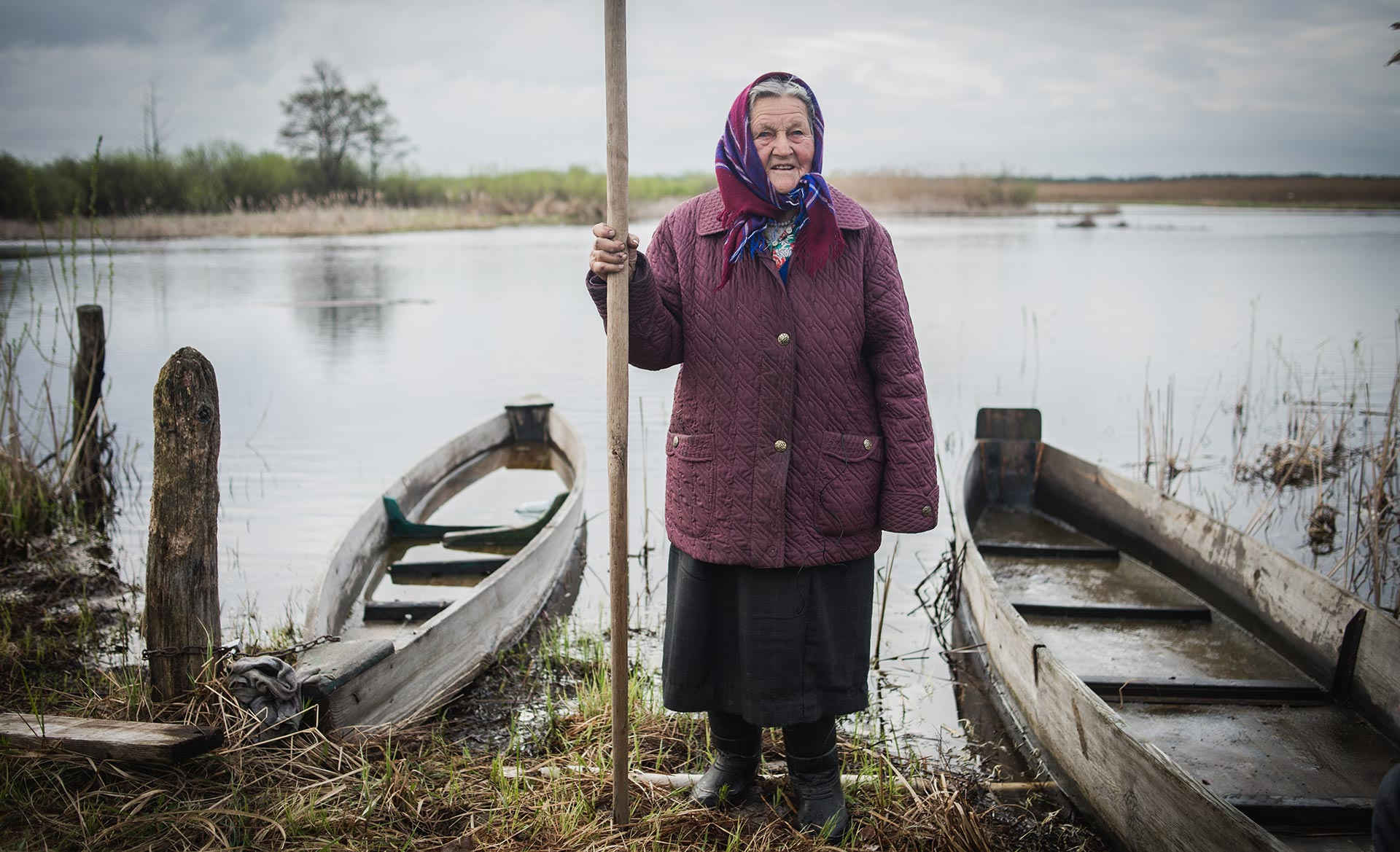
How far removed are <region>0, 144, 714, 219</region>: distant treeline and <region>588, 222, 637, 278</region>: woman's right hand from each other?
69.4 ft

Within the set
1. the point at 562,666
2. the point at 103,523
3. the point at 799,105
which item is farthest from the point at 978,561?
the point at 103,523

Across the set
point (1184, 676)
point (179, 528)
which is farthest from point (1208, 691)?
point (179, 528)

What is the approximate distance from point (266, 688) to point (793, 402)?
1.88m

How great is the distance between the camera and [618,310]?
2.24 metres

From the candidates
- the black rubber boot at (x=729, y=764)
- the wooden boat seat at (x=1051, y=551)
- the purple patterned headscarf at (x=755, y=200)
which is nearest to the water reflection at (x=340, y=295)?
the wooden boat seat at (x=1051, y=551)

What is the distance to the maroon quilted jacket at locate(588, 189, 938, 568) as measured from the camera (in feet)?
7.62

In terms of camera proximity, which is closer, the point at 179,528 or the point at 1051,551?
the point at 179,528

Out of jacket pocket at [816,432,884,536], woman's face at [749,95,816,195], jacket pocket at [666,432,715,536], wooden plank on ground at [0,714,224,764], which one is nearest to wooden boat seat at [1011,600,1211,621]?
jacket pocket at [816,432,884,536]

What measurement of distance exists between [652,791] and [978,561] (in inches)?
83.8

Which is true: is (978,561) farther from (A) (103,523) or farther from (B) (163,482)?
(A) (103,523)

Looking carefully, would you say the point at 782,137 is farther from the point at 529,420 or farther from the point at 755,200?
the point at 529,420

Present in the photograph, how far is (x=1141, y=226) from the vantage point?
3809 cm

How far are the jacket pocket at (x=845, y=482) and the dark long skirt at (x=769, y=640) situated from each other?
0.39 ft

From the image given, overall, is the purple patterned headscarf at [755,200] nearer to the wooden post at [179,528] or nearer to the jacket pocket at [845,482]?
the jacket pocket at [845,482]
